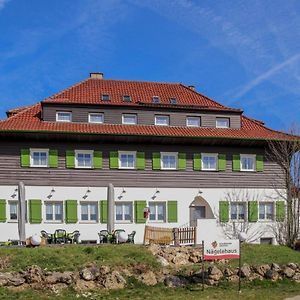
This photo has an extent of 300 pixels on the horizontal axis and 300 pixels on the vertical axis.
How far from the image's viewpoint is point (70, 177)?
34656mm

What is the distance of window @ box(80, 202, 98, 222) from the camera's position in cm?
3475

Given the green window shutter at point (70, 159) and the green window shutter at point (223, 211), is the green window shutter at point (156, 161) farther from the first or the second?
the green window shutter at point (70, 159)

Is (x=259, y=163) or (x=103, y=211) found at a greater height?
(x=259, y=163)

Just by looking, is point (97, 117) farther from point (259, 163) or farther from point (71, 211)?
point (259, 163)

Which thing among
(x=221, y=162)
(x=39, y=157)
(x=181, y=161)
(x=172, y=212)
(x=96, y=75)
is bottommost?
(x=172, y=212)

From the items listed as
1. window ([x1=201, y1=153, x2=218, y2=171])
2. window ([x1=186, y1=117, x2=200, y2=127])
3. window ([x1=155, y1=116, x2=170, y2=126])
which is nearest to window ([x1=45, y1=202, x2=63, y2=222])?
Result: window ([x1=155, y1=116, x2=170, y2=126])

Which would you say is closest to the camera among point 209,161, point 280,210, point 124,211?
point 124,211

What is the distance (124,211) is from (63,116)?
7612 mm

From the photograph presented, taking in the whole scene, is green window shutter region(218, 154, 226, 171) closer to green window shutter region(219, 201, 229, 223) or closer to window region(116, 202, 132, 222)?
green window shutter region(219, 201, 229, 223)

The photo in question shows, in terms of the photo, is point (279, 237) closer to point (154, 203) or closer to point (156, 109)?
point (154, 203)

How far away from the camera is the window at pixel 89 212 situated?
34750 mm

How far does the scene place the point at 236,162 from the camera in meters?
37.3

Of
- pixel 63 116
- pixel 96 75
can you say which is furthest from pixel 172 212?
pixel 96 75

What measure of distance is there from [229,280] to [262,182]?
47.3 ft
